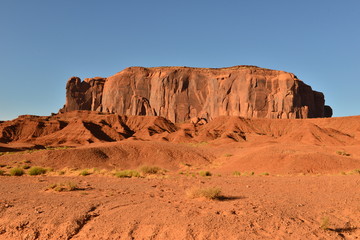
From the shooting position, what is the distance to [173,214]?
9195 millimetres

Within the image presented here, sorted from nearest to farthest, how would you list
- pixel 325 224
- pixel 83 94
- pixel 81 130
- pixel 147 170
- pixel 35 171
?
pixel 325 224 < pixel 35 171 < pixel 147 170 < pixel 81 130 < pixel 83 94

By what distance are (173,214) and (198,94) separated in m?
114

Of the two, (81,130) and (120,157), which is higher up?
(81,130)

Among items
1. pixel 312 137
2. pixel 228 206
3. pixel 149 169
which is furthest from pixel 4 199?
pixel 312 137

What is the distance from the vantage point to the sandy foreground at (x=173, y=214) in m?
8.09

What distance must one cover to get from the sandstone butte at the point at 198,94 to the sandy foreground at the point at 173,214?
98.7m

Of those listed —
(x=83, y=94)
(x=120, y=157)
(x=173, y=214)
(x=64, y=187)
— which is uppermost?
(x=83, y=94)

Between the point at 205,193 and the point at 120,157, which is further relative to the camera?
the point at 120,157

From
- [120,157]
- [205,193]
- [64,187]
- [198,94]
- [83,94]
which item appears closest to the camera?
[205,193]

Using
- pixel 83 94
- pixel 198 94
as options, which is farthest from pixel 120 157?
pixel 83 94

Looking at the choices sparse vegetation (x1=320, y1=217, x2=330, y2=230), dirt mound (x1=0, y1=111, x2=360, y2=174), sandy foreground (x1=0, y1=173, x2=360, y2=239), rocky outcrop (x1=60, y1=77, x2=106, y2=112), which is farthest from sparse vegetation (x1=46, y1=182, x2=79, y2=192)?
rocky outcrop (x1=60, y1=77, x2=106, y2=112)

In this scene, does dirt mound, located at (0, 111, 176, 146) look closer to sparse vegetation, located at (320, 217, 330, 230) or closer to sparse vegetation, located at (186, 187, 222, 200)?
sparse vegetation, located at (186, 187, 222, 200)

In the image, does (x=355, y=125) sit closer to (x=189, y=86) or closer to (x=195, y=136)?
(x=195, y=136)

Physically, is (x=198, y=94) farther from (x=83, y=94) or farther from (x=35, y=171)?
(x=35, y=171)
